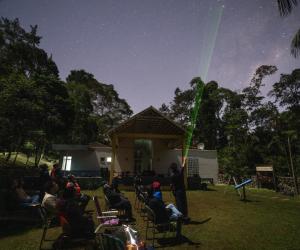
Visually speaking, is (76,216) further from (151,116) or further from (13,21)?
(13,21)

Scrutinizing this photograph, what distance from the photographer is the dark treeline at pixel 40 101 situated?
10086 mm

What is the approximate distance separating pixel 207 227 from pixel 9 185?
586 centimetres

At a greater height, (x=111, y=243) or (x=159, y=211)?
(x=111, y=243)

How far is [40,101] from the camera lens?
37.2ft

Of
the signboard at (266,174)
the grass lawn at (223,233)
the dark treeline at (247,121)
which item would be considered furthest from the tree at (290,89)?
the grass lawn at (223,233)

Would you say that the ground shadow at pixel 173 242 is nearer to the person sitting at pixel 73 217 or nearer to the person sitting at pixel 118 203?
the person sitting at pixel 118 203

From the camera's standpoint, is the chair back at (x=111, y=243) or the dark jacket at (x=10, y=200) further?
the dark jacket at (x=10, y=200)

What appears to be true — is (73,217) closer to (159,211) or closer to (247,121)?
(159,211)

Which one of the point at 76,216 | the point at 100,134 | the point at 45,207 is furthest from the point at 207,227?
the point at 100,134

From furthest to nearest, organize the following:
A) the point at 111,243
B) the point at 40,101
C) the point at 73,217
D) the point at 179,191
→ the point at 40,101 → the point at 179,191 → the point at 73,217 → the point at 111,243

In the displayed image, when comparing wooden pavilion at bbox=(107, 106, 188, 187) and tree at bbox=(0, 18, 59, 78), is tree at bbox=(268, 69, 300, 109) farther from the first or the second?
tree at bbox=(0, 18, 59, 78)

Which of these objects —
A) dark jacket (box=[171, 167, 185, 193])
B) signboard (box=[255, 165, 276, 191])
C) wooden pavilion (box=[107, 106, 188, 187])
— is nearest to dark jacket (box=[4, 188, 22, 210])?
dark jacket (box=[171, 167, 185, 193])

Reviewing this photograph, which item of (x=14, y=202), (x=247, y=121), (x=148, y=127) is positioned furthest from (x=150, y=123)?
(x=247, y=121)

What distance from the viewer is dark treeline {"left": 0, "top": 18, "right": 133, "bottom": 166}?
1009cm
